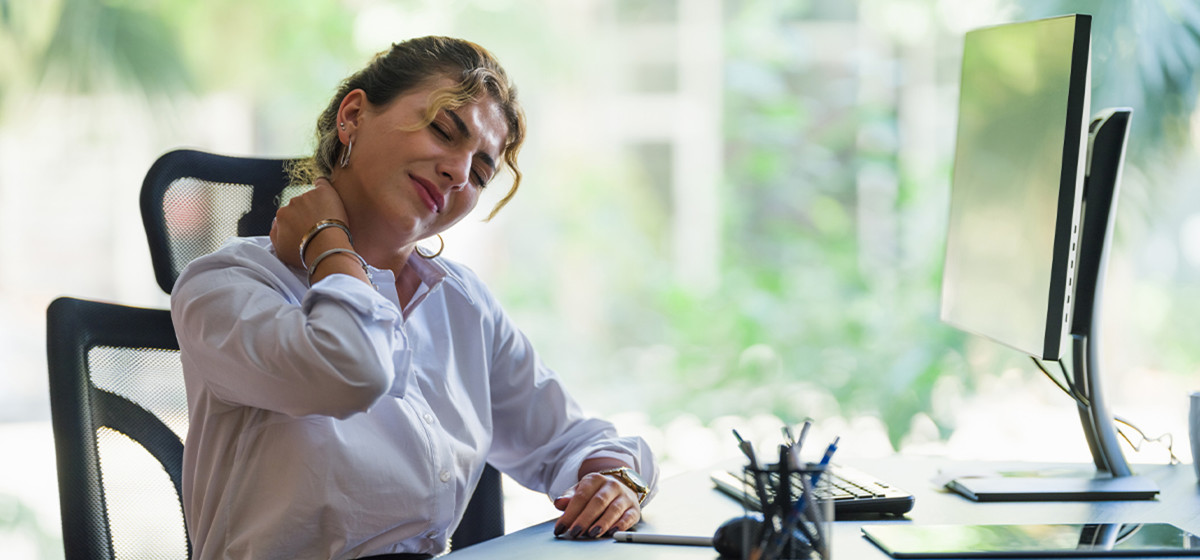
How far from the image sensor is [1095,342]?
1.30 metres

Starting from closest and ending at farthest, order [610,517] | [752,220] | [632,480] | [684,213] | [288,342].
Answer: [288,342]
[610,517]
[632,480]
[752,220]
[684,213]

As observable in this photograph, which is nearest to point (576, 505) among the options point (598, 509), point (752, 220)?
point (598, 509)

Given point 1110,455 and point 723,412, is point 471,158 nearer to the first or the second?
point 1110,455

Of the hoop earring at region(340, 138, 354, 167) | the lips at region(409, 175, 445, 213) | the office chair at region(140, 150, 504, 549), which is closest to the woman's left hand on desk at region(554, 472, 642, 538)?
the office chair at region(140, 150, 504, 549)

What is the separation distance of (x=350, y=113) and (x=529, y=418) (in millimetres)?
493

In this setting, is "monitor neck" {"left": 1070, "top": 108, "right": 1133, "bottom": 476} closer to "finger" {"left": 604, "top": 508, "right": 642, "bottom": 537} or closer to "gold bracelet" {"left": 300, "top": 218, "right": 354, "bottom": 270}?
"finger" {"left": 604, "top": 508, "right": 642, "bottom": 537}

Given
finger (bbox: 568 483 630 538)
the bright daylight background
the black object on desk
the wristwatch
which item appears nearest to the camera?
the black object on desk

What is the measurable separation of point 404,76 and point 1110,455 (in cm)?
109

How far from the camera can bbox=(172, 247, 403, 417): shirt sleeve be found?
98 centimetres

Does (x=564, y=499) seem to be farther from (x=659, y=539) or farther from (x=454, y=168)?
(x=454, y=168)

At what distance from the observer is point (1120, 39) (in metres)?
2.24

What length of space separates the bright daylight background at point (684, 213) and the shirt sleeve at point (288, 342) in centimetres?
176

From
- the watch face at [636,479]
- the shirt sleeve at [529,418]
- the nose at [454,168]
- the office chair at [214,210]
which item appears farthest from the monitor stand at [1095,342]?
the nose at [454,168]

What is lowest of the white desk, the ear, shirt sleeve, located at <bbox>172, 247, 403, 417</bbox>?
the white desk
